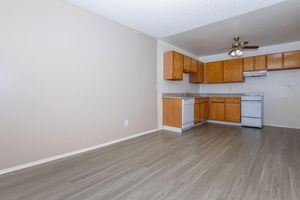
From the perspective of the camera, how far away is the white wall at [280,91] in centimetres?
459

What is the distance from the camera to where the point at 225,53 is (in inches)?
226

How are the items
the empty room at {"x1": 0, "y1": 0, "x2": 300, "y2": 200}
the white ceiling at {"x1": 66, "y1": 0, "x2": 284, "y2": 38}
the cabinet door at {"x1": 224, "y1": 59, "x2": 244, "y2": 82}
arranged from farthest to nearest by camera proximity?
the cabinet door at {"x1": 224, "y1": 59, "x2": 244, "y2": 82} < the white ceiling at {"x1": 66, "y1": 0, "x2": 284, "y2": 38} < the empty room at {"x1": 0, "y1": 0, "x2": 300, "y2": 200}

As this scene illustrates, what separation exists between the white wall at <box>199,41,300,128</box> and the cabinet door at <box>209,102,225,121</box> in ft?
3.60

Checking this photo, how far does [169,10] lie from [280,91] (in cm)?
435

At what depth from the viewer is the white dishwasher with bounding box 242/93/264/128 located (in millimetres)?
4590

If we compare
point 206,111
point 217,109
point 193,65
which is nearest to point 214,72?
point 193,65

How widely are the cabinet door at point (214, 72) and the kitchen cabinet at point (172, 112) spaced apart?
2.34m

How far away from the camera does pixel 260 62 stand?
4809 mm

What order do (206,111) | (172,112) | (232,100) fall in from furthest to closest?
1. (206,111)
2. (232,100)
3. (172,112)

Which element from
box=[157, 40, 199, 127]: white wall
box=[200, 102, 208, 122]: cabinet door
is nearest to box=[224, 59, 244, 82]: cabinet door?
box=[200, 102, 208, 122]: cabinet door

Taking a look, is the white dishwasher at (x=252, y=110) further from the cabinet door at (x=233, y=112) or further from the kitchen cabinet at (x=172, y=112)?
the kitchen cabinet at (x=172, y=112)

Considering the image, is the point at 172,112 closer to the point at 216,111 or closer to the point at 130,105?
the point at 130,105

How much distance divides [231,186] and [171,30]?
3.32m

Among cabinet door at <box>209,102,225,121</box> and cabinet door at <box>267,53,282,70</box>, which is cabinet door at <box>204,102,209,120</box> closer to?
cabinet door at <box>209,102,225,121</box>
